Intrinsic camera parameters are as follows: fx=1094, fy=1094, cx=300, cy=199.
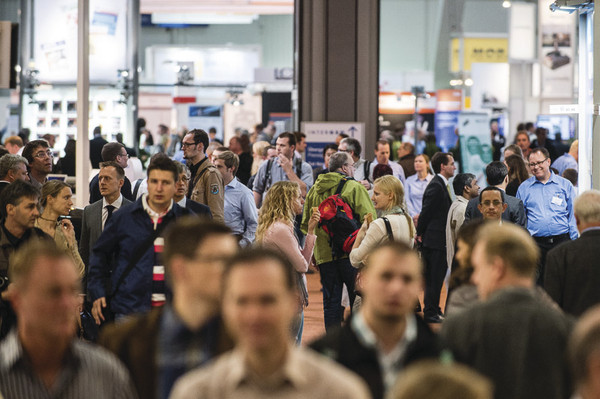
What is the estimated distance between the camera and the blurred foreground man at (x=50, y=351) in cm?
308

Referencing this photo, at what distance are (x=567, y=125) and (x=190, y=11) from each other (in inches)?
567

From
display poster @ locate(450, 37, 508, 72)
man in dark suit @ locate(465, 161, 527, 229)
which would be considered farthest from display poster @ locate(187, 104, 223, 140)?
man in dark suit @ locate(465, 161, 527, 229)

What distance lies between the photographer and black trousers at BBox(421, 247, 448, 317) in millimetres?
10812

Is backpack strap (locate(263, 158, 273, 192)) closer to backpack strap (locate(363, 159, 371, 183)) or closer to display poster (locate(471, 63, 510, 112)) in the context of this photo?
backpack strap (locate(363, 159, 371, 183))

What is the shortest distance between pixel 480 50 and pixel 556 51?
2166 millimetres

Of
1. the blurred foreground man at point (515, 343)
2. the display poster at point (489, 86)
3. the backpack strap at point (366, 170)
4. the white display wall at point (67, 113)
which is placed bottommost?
the blurred foreground man at point (515, 343)

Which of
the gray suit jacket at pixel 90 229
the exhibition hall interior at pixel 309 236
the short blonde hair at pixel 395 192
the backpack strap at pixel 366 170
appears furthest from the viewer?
the backpack strap at pixel 366 170

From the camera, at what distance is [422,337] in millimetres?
3473

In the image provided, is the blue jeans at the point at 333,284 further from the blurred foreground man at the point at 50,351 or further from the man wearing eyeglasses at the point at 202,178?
the blurred foreground man at the point at 50,351

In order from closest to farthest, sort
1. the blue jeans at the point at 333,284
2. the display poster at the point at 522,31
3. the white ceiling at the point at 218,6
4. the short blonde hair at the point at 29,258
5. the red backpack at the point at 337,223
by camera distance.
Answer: the short blonde hair at the point at 29,258
the red backpack at the point at 337,223
the blue jeans at the point at 333,284
the display poster at the point at 522,31
the white ceiling at the point at 218,6

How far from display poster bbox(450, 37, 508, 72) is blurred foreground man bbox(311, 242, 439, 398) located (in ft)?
76.0

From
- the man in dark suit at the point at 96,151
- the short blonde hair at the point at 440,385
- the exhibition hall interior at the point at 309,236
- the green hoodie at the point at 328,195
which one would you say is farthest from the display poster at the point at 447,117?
the short blonde hair at the point at 440,385

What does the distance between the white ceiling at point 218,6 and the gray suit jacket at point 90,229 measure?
83.3 ft

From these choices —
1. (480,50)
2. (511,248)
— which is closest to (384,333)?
(511,248)
